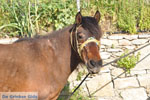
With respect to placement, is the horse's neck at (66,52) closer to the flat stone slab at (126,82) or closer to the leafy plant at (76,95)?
the leafy plant at (76,95)

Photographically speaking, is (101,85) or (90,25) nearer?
(90,25)

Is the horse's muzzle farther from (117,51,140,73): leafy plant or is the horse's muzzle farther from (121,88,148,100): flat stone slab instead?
(121,88,148,100): flat stone slab

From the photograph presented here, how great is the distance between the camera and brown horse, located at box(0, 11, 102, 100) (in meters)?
3.03

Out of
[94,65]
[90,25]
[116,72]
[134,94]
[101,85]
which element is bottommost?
[134,94]

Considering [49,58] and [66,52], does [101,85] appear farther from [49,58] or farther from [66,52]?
[49,58]

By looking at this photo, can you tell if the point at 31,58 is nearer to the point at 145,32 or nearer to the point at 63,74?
the point at 63,74

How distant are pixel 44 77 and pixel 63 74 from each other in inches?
13.2

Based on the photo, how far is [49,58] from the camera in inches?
127

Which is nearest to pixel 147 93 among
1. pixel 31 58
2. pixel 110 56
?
pixel 110 56

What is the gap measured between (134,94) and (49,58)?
2.70 meters

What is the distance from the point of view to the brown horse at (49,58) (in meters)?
3.03

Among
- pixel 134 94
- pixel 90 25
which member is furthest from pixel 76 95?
pixel 90 25

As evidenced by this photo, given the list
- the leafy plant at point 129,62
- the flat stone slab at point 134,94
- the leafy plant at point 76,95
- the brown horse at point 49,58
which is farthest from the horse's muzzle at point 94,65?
the flat stone slab at point 134,94

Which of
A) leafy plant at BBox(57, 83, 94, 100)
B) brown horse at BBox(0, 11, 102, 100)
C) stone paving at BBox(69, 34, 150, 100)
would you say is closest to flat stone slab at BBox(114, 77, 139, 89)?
stone paving at BBox(69, 34, 150, 100)
